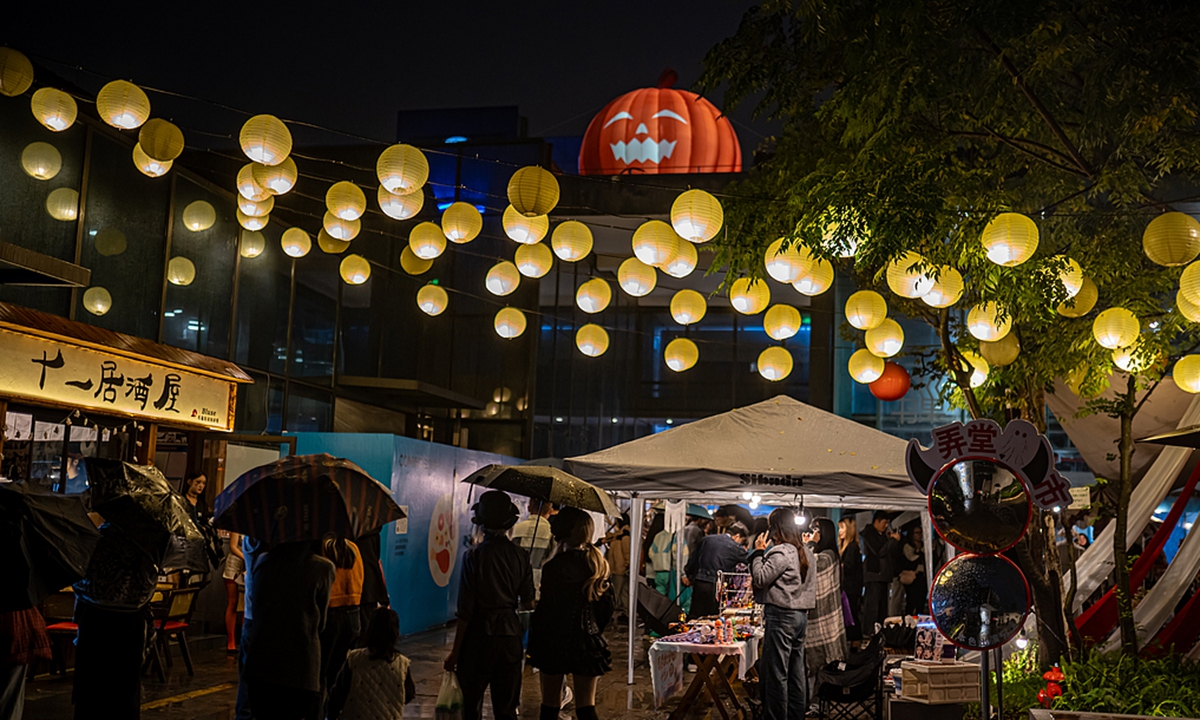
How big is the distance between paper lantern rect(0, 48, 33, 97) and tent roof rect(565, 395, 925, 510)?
557cm

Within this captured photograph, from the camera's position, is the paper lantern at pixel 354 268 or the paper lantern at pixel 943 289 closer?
the paper lantern at pixel 943 289

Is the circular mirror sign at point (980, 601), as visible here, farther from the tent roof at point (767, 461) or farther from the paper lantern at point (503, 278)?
the paper lantern at point (503, 278)

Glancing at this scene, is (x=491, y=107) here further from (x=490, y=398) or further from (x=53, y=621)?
(x=53, y=621)

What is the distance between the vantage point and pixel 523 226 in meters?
A: 8.64

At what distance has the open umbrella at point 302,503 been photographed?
19.5 feet

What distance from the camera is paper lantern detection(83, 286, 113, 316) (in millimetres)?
11789

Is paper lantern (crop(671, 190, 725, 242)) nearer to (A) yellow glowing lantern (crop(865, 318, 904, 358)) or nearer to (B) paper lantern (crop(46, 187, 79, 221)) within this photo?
(A) yellow glowing lantern (crop(865, 318, 904, 358))

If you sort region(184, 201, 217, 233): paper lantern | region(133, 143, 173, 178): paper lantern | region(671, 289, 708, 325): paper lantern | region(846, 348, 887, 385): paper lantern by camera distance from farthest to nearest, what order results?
region(184, 201, 217, 233): paper lantern → region(846, 348, 887, 385): paper lantern → region(671, 289, 708, 325): paper lantern → region(133, 143, 173, 178): paper lantern

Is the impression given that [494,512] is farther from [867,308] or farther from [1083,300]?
[1083,300]

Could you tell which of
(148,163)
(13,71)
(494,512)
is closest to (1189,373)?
(494,512)

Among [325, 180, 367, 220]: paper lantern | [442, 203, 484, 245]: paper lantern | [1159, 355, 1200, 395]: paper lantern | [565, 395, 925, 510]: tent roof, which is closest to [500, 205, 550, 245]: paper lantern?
[442, 203, 484, 245]: paper lantern

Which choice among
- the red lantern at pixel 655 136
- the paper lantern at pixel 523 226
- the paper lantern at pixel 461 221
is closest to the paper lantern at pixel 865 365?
the paper lantern at pixel 523 226

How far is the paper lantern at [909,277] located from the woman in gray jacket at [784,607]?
2121 millimetres

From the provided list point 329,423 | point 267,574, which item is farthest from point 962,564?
point 329,423
